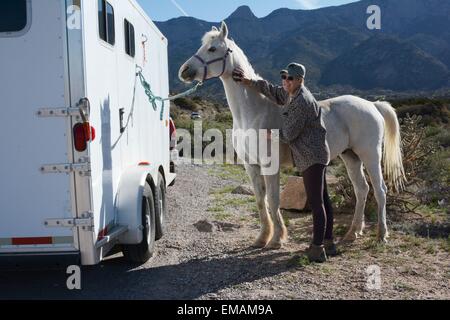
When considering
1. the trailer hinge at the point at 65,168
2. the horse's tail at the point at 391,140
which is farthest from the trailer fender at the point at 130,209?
the horse's tail at the point at 391,140

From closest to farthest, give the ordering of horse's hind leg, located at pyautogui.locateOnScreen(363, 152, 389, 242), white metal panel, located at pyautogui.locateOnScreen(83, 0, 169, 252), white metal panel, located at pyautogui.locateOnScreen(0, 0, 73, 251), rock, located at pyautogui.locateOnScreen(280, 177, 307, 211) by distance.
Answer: white metal panel, located at pyautogui.locateOnScreen(0, 0, 73, 251)
white metal panel, located at pyautogui.locateOnScreen(83, 0, 169, 252)
horse's hind leg, located at pyautogui.locateOnScreen(363, 152, 389, 242)
rock, located at pyautogui.locateOnScreen(280, 177, 307, 211)

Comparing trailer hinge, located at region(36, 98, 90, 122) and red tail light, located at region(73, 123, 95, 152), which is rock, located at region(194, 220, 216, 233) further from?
trailer hinge, located at region(36, 98, 90, 122)

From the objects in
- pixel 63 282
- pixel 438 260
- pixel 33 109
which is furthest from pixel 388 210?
pixel 33 109

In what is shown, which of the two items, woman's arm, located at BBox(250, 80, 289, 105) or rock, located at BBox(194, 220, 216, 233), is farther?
rock, located at BBox(194, 220, 216, 233)

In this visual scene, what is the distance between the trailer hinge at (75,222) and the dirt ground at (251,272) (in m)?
0.94

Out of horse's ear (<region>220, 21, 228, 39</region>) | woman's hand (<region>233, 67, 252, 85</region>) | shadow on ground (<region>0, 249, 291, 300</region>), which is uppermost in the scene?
horse's ear (<region>220, 21, 228, 39</region>)

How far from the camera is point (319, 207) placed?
4848 mm

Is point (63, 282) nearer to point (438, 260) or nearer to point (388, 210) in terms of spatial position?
point (438, 260)

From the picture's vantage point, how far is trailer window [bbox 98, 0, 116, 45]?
4.13 metres

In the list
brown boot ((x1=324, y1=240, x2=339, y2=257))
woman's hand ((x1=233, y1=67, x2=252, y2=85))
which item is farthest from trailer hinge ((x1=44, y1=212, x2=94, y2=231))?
brown boot ((x1=324, y1=240, x2=339, y2=257))

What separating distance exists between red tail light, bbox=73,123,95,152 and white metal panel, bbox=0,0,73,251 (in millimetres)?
77

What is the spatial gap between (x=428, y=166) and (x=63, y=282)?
6969 mm

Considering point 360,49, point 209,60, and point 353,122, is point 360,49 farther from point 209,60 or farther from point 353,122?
point 209,60

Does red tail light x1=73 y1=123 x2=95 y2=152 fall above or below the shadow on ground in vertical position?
above
